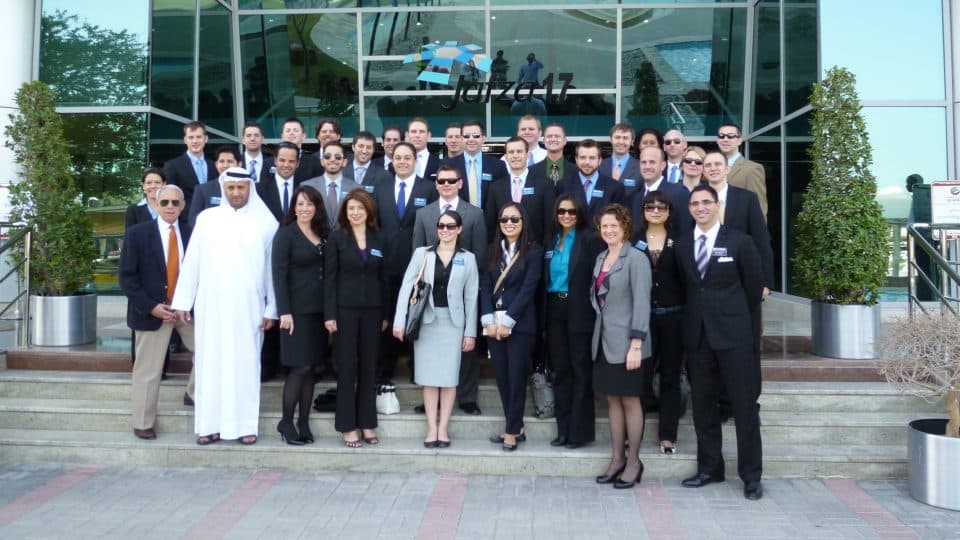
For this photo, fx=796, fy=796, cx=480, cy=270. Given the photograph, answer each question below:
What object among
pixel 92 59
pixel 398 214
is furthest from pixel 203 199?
pixel 92 59

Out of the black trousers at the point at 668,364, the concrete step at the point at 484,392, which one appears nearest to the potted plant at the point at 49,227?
the concrete step at the point at 484,392

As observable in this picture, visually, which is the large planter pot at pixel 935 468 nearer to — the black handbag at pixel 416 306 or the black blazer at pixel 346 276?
the black handbag at pixel 416 306

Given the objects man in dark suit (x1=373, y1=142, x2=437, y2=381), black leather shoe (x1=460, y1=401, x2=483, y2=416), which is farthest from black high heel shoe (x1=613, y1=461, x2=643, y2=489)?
man in dark suit (x1=373, y1=142, x2=437, y2=381)

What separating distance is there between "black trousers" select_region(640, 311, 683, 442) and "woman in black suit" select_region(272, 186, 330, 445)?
7.87ft

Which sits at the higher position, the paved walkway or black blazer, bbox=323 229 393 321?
black blazer, bbox=323 229 393 321

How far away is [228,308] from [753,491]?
3923 millimetres

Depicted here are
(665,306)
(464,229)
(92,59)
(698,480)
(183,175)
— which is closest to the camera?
(698,480)

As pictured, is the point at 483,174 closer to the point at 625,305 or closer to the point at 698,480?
the point at 625,305

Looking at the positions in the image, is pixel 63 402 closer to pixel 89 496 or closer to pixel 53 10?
pixel 89 496

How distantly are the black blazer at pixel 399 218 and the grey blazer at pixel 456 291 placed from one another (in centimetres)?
54

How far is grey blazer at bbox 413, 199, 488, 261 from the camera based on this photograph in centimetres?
610

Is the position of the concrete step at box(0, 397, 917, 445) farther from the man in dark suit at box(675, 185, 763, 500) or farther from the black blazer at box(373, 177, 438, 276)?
the black blazer at box(373, 177, 438, 276)

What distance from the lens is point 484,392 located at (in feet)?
21.5

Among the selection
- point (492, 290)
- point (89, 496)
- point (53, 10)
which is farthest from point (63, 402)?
point (53, 10)
